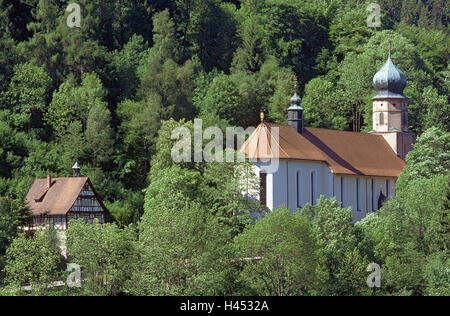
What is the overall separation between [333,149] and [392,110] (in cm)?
699

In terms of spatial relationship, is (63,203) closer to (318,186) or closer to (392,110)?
(318,186)

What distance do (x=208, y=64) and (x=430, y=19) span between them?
4927 cm

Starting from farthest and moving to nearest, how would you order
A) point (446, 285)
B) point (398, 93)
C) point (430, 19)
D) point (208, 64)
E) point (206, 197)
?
point (430, 19), point (208, 64), point (398, 93), point (206, 197), point (446, 285)

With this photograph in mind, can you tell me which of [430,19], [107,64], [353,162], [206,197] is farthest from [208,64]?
[430,19]

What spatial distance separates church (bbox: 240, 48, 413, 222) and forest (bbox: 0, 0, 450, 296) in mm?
3507

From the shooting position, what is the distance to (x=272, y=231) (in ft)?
175

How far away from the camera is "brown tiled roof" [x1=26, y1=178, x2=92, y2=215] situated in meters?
63.8

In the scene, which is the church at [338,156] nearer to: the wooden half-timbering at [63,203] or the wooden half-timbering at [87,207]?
the wooden half-timbering at [87,207]

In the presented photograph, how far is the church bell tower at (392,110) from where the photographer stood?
77.8 m

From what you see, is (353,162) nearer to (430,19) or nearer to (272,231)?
(272,231)

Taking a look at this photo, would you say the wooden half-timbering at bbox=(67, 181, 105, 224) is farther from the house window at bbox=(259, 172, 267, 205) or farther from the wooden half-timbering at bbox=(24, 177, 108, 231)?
the house window at bbox=(259, 172, 267, 205)

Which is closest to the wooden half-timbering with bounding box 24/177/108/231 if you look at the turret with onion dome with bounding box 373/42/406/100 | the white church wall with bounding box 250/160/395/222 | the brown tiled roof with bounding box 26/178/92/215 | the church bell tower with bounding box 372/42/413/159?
the brown tiled roof with bounding box 26/178/92/215

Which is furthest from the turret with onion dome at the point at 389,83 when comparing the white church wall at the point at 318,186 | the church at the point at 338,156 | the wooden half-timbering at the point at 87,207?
the wooden half-timbering at the point at 87,207

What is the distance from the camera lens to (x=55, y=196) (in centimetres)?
6412
